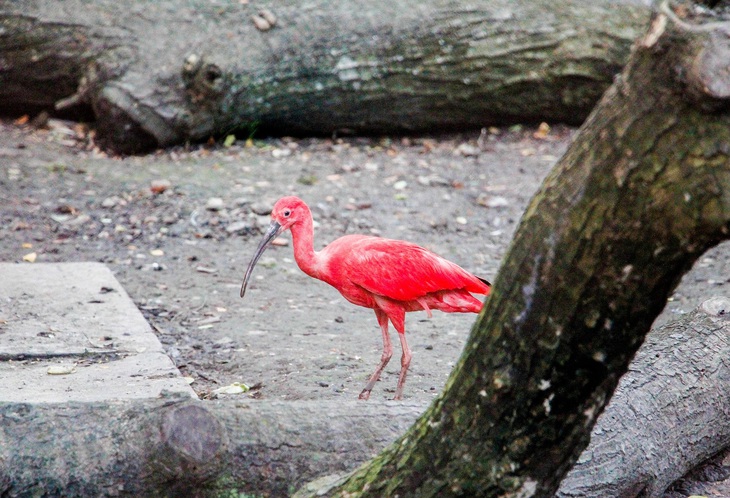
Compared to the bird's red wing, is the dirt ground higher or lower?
lower

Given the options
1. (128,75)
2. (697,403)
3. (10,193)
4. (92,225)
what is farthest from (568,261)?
(128,75)

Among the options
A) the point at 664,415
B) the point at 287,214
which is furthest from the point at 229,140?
the point at 664,415

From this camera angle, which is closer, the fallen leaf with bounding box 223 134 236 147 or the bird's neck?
the bird's neck

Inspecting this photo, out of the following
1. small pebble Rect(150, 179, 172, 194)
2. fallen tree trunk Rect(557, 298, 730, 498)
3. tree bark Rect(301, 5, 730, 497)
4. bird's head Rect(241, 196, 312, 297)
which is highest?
tree bark Rect(301, 5, 730, 497)

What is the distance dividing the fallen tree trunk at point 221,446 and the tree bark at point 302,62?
16.3 ft

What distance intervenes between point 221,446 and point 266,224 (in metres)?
3.85

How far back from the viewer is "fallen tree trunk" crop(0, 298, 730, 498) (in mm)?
2646

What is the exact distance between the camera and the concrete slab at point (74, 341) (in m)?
3.80

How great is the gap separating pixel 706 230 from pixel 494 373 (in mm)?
585

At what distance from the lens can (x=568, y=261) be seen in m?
1.98

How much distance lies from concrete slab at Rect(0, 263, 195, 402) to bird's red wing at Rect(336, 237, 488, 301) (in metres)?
0.89

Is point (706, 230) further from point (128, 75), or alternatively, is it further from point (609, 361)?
point (128, 75)

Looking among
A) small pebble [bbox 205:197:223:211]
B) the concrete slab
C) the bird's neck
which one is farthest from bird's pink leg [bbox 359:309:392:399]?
small pebble [bbox 205:197:223:211]

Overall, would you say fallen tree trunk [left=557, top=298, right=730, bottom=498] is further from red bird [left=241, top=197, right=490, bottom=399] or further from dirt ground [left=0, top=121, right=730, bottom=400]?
Answer: dirt ground [left=0, top=121, right=730, bottom=400]
